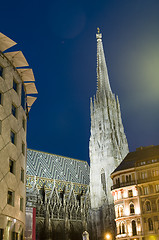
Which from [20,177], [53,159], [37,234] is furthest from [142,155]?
[53,159]

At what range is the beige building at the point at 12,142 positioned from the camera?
23.1 metres

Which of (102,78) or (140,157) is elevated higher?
(102,78)

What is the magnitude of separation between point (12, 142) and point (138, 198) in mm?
22377

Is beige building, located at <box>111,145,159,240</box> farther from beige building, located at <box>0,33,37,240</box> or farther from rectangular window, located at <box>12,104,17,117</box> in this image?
rectangular window, located at <box>12,104,17,117</box>

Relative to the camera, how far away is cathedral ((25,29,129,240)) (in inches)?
2635

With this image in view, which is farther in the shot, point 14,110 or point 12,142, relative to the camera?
point 14,110

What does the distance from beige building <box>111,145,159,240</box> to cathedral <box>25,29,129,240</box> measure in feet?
75.2

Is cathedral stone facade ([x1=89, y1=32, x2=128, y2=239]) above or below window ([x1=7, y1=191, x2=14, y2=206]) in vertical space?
above

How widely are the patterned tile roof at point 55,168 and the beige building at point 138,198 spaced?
34623 millimetres

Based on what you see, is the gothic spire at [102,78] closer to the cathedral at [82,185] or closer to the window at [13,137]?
the cathedral at [82,185]

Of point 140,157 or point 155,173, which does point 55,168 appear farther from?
point 155,173

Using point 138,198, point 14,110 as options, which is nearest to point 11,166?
point 14,110

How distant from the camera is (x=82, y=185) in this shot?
80938mm

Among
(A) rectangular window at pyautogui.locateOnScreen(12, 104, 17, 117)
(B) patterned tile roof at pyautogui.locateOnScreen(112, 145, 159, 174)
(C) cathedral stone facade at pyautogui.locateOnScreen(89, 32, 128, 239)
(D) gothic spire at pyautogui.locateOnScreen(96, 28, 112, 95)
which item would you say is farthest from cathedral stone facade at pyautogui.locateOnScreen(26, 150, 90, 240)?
(A) rectangular window at pyautogui.locateOnScreen(12, 104, 17, 117)
